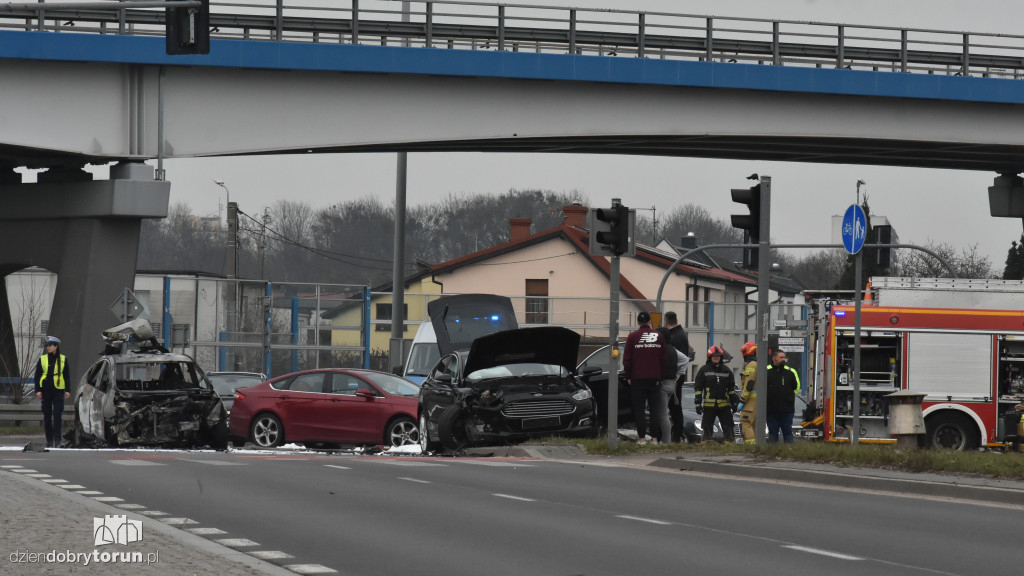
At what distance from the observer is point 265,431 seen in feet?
76.6

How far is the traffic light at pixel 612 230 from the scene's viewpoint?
60.7 feet

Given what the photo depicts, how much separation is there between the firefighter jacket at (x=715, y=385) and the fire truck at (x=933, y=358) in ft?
14.1

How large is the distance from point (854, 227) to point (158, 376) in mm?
10343

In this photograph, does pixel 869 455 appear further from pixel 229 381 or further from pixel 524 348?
pixel 229 381

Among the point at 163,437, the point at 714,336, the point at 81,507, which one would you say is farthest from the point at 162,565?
the point at 714,336

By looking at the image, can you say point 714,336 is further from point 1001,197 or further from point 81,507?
point 81,507

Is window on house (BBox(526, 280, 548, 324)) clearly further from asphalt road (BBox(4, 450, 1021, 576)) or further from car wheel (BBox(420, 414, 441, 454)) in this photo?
asphalt road (BBox(4, 450, 1021, 576))

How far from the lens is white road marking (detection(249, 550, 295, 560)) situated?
9.02m

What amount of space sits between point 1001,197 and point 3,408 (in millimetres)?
26708

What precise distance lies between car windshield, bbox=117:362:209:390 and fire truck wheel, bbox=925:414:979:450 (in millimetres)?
11946

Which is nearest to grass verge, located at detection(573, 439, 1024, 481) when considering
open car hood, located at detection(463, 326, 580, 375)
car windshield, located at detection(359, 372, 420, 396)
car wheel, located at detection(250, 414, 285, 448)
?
open car hood, located at detection(463, 326, 580, 375)

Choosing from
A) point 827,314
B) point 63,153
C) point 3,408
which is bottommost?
point 3,408

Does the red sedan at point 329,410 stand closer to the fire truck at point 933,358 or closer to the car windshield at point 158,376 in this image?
the car windshield at point 158,376

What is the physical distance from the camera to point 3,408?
97.4ft
